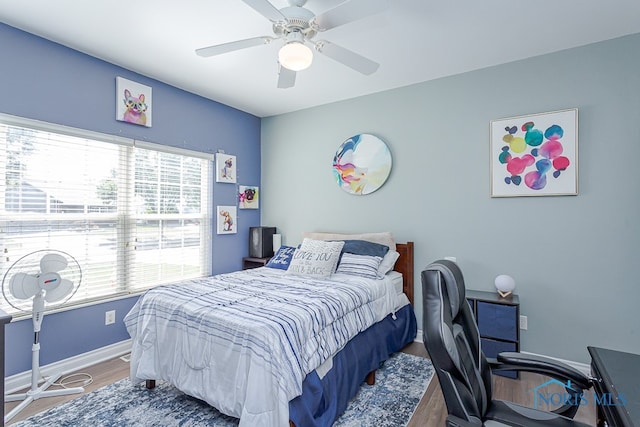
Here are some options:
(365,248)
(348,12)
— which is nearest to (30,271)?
(365,248)

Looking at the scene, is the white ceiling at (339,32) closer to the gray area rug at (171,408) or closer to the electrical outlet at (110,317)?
the electrical outlet at (110,317)

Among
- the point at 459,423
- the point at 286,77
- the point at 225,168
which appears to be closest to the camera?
the point at 459,423

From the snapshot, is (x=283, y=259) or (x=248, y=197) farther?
(x=248, y=197)

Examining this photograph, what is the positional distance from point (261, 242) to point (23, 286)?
2345 mm

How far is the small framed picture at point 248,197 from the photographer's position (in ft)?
14.0

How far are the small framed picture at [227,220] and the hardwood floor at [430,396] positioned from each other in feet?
5.50

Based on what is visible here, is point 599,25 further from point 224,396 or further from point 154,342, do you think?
point 154,342

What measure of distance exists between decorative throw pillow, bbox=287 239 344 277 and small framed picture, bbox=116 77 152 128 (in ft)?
6.52

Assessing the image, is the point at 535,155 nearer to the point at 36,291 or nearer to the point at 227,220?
the point at 227,220

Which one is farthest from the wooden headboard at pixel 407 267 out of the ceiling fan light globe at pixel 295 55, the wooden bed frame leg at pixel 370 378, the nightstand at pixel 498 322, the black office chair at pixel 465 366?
the ceiling fan light globe at pixel 295 55

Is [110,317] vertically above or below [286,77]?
below

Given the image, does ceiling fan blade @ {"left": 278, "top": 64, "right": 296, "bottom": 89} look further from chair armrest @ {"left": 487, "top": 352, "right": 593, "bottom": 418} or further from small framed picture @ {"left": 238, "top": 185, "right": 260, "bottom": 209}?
chair armrest @ {"left": 487, "top": 352, "right": 593, "bottom": 418}

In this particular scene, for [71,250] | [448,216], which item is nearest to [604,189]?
[448,216]

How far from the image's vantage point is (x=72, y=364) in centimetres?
268
